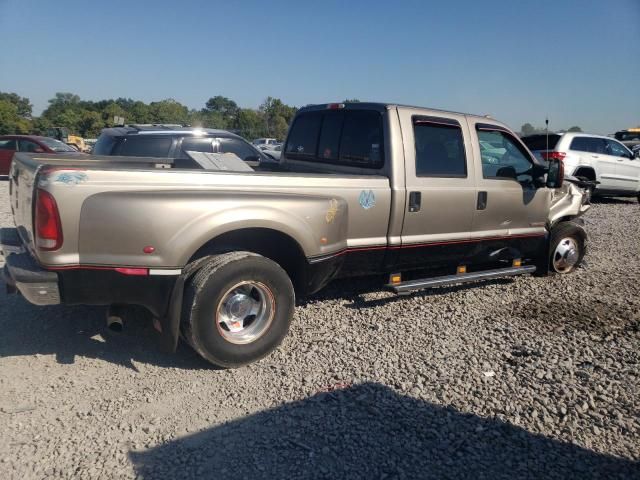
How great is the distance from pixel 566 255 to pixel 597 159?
785 centimetres

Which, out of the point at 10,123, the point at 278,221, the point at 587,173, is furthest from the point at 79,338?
the point at 10,123

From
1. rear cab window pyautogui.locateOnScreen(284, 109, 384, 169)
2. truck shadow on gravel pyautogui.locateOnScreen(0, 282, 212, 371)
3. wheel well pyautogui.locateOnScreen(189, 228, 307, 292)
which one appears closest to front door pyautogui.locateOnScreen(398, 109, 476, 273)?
rear cab window pyautogui.locateOnScreen(284, 109, 384, 169)

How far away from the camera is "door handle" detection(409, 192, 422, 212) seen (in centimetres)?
444

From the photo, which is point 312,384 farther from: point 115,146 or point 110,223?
point 115,146

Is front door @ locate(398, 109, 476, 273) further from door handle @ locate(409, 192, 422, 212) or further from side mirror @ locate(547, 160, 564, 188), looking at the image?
side mirror @ locate(547, 160, 564, 188)

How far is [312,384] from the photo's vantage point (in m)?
3.42

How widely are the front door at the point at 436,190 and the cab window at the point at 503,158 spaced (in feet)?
0.93

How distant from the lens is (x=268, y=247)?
3996mm

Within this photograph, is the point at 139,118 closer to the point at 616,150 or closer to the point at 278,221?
the point at 616,150

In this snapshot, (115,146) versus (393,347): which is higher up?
(115,146)

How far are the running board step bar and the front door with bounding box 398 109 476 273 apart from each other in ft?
0.53

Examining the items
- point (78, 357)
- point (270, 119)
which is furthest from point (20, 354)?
point (270, 119)

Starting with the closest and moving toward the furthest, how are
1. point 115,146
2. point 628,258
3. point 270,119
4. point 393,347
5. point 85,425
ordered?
point 85,425 → point 393,347 → point 628,258 → point 115,146 → point 270,119

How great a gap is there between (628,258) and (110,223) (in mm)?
7175
